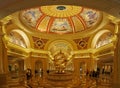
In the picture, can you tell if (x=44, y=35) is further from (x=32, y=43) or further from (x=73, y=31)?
(x=73, y=31)

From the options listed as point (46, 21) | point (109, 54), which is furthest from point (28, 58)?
point (109, 54)

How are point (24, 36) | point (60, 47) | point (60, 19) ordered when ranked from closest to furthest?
point (24, 36) → point (60, 19) → point (60, 47)

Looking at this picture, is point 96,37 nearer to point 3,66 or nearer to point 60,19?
point 60,19

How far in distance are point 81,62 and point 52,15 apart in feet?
25.0

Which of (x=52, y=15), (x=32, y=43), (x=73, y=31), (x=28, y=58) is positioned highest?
(x=52, y=15)

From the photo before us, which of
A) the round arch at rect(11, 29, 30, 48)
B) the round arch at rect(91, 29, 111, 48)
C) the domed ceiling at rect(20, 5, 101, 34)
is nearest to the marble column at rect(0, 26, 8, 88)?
the domed ceiling at rect(20, 5, 101, 34)

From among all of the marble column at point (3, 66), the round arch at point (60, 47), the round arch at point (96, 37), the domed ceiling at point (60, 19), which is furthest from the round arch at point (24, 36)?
the round arch at point (96, 37)

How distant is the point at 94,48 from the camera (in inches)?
912

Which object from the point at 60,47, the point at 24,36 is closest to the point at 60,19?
the point at 24,36

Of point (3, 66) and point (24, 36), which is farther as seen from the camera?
point (24, 36)

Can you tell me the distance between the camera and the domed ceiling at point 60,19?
787 inches

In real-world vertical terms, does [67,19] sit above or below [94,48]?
above

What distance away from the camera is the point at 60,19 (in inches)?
914

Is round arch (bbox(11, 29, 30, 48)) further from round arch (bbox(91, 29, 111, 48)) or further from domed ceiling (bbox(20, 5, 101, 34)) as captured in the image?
round arch (bbox(91, 29, 111, 48))
